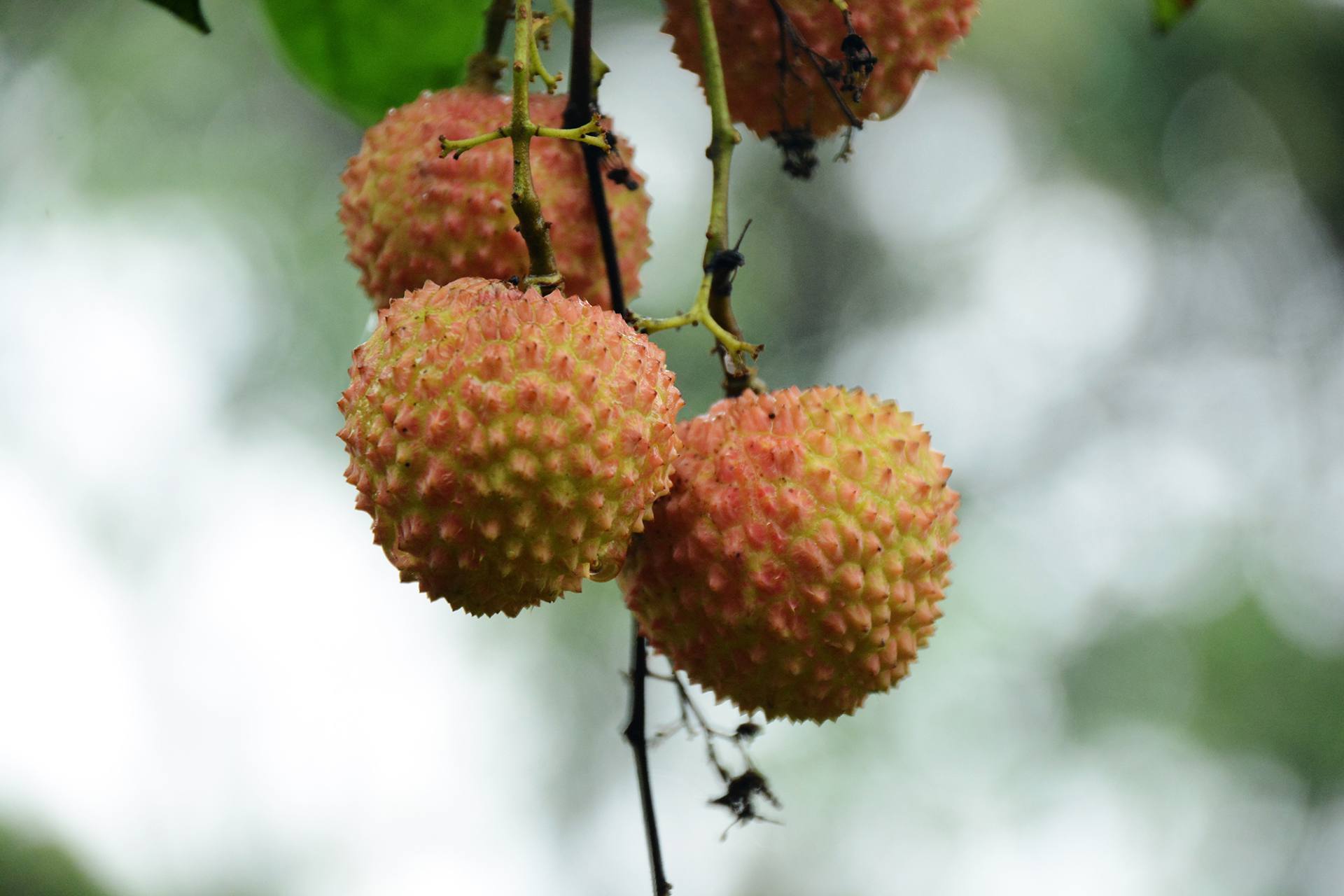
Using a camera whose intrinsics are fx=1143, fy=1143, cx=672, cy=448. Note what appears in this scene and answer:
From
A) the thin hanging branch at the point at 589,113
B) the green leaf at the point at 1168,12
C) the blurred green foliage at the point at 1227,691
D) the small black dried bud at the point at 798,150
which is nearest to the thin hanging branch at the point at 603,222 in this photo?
the thin hanging branch at the point at 589,113

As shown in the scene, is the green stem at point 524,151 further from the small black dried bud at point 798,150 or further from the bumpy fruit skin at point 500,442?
the small black dried bud at point 798,150

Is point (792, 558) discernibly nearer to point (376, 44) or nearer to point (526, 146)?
point (526, 146)

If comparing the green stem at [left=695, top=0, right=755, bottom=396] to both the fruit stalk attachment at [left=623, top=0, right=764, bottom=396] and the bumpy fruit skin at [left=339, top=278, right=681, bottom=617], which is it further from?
the bumpy fruit skin at [left=339, top=278, right=681, bottom=617]

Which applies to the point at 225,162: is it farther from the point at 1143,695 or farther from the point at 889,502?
the point at 1143,695

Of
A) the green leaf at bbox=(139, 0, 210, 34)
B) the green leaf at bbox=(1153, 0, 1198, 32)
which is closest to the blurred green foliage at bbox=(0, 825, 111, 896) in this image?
the green leaf at bbox=(139, 0, 210, 34)

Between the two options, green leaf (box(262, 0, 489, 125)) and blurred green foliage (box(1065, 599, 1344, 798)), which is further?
blurred green foliage (box(1065, 599, 1344, 798))

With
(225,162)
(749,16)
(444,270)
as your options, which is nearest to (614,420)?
(444,270)

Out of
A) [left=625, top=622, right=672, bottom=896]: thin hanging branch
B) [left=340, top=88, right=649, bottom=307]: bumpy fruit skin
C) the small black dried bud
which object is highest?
the small black dried bud
